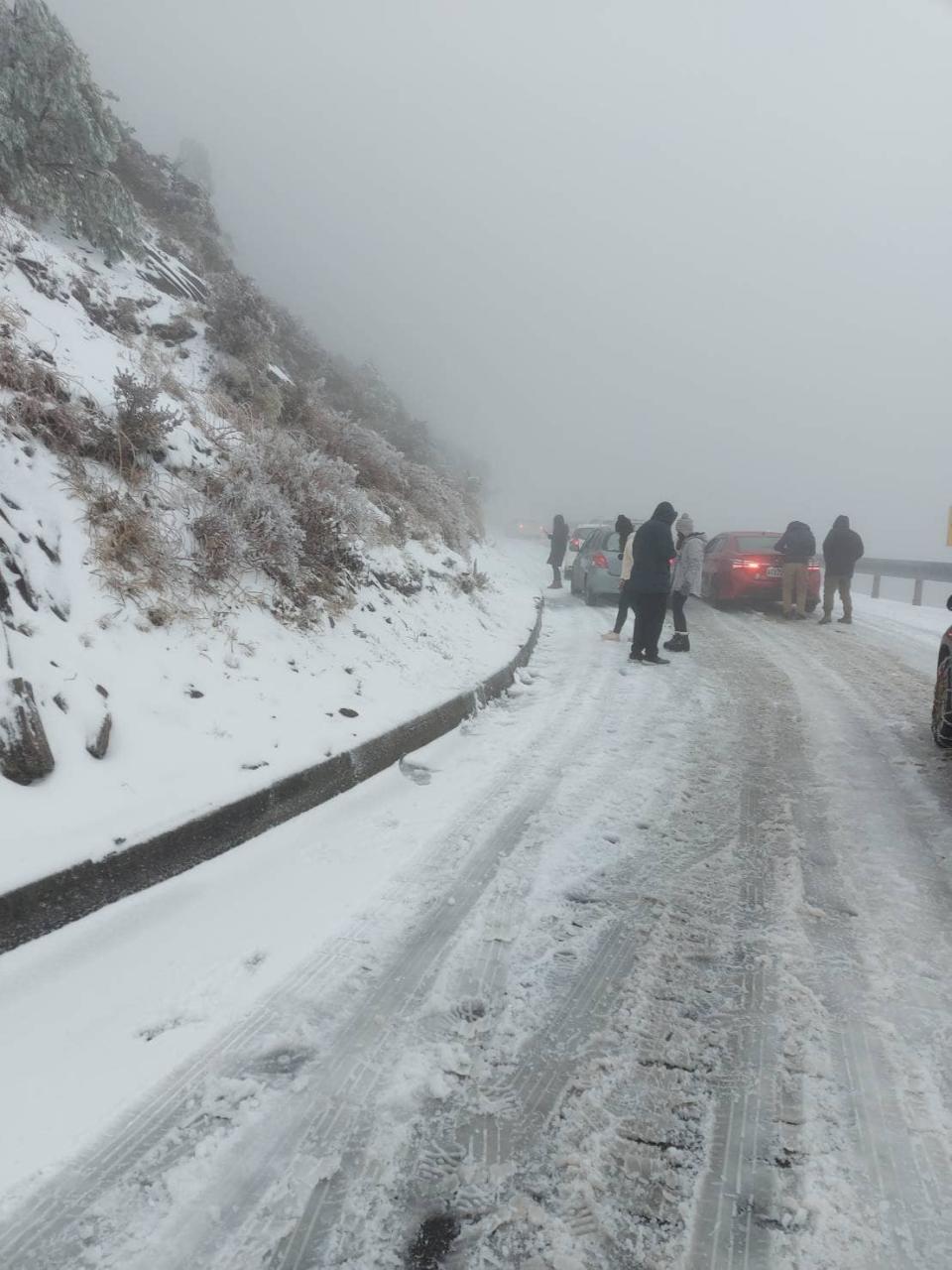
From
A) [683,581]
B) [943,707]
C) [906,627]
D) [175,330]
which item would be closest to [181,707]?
[943,707]

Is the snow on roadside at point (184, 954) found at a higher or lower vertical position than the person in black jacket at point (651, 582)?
lower

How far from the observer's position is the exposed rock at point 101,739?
339cm

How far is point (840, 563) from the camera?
12.6m

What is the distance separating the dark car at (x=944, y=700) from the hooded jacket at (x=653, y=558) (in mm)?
3401

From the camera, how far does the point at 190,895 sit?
9.98 feet

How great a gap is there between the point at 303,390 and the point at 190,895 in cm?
863

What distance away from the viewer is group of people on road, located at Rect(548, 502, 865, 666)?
28.3 ft

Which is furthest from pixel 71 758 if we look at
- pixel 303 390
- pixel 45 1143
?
pixel 303 390

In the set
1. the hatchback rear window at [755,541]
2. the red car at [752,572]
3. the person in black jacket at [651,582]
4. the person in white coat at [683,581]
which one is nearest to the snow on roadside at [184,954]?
the person in black jacket at [651,582]

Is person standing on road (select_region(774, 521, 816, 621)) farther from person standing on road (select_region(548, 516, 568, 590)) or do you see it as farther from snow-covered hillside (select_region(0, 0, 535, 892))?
person standing on road (select_region(548, 516, 568, 590))

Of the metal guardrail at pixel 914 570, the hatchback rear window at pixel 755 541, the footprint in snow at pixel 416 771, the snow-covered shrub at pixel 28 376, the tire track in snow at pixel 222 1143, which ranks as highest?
the snow-covered shrub at pixel 28 376

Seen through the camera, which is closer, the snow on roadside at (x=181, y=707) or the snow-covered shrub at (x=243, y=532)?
the snow on roadside at (x=181, y=707)

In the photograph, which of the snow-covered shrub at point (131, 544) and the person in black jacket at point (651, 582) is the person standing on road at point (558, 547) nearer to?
the person in black jacket at point (651, 582)

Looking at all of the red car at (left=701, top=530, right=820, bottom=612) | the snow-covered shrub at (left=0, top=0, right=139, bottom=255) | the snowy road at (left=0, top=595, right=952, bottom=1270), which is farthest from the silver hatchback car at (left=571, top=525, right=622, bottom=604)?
the snowy road at (left=0, top=595, right=952, bottom=1270)
